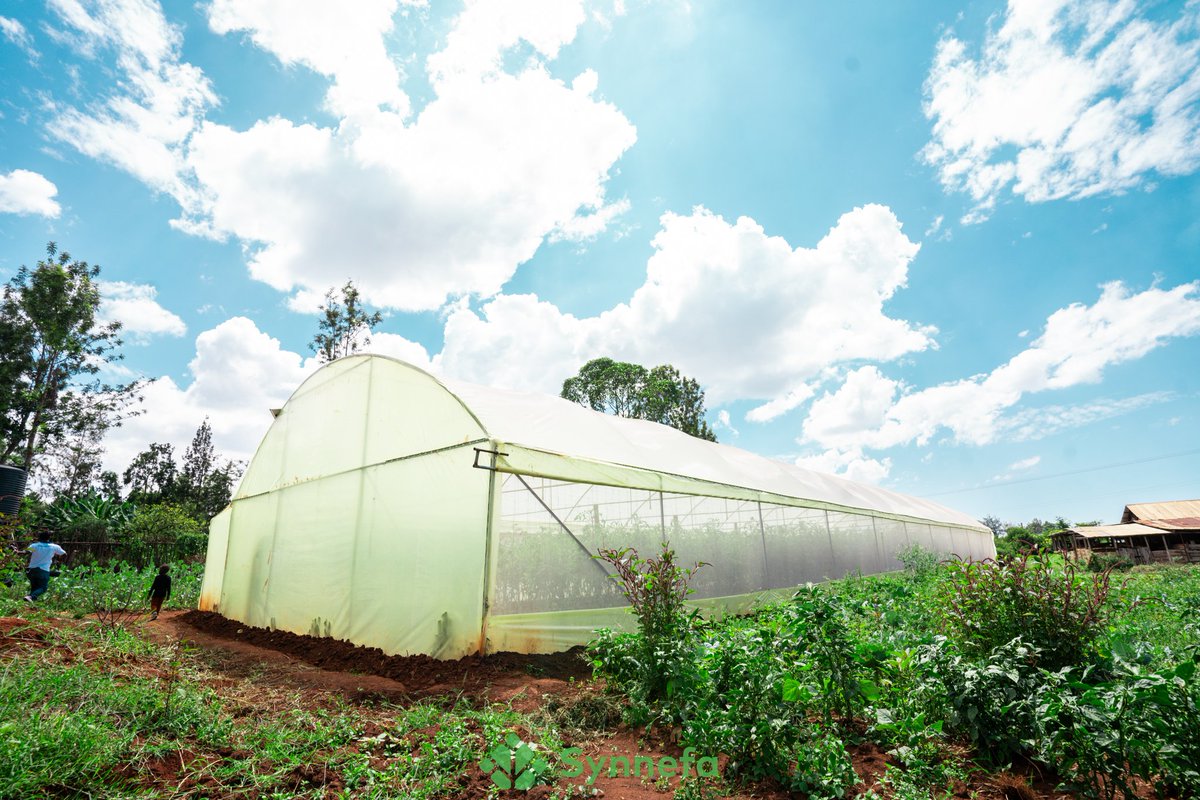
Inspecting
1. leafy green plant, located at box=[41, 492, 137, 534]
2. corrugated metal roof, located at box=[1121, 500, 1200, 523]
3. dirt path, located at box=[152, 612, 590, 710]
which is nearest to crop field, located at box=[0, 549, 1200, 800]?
dirt path, located at box=[152, 612, 590, 710]

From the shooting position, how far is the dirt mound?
5.09 meters

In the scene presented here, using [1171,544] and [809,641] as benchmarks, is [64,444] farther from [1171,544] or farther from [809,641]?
[1171,544]

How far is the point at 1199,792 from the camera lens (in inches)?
90.4

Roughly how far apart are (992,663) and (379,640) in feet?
20.2

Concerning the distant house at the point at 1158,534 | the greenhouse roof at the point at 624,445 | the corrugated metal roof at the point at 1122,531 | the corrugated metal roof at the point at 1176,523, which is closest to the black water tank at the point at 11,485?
the greenhouse roof at the point at 624,445

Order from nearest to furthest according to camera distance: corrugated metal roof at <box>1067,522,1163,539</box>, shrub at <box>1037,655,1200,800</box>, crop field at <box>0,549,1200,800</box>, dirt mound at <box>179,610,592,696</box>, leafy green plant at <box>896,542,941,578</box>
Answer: shrub at <box>1037,655,1200,800</box>
crop field at <box>0,549,1200,800</box>
dirt mound at <box>179,610,592,696</box>
leafy green plant at <box>896,542,941,578</box>
corrugated metal roof at <box>1067,522,1163,539</box>

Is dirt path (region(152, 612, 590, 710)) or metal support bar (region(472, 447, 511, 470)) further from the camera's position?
metal support bar (region(472, 447, 511, 470))

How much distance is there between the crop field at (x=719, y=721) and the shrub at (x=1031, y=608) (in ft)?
0.03

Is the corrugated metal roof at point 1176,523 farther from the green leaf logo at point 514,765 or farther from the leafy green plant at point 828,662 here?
the green leaf logo at point 514,765

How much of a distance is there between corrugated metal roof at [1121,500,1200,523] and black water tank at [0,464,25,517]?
51.1 meters

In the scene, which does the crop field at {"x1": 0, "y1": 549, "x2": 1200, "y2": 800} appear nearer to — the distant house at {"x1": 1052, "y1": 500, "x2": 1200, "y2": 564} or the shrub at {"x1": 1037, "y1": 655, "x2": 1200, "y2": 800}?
the shrub at {"x1": 1037, "y1": 655, "x2": 1200, "y2": 800}

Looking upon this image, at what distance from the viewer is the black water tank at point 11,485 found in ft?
34.1

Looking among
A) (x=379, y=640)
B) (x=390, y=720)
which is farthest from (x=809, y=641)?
(x=379, y=640)

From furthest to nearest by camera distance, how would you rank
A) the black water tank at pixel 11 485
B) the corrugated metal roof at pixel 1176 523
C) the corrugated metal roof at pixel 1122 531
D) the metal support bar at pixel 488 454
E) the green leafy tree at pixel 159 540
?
the corrugated metal roof at pixel 1122 531
the corrugated metal roof at pixel 1176 523
the green leafy tree at pixel 159 540
the black water tank at pixel 11 485
the metal support bar at pixel 488 454
